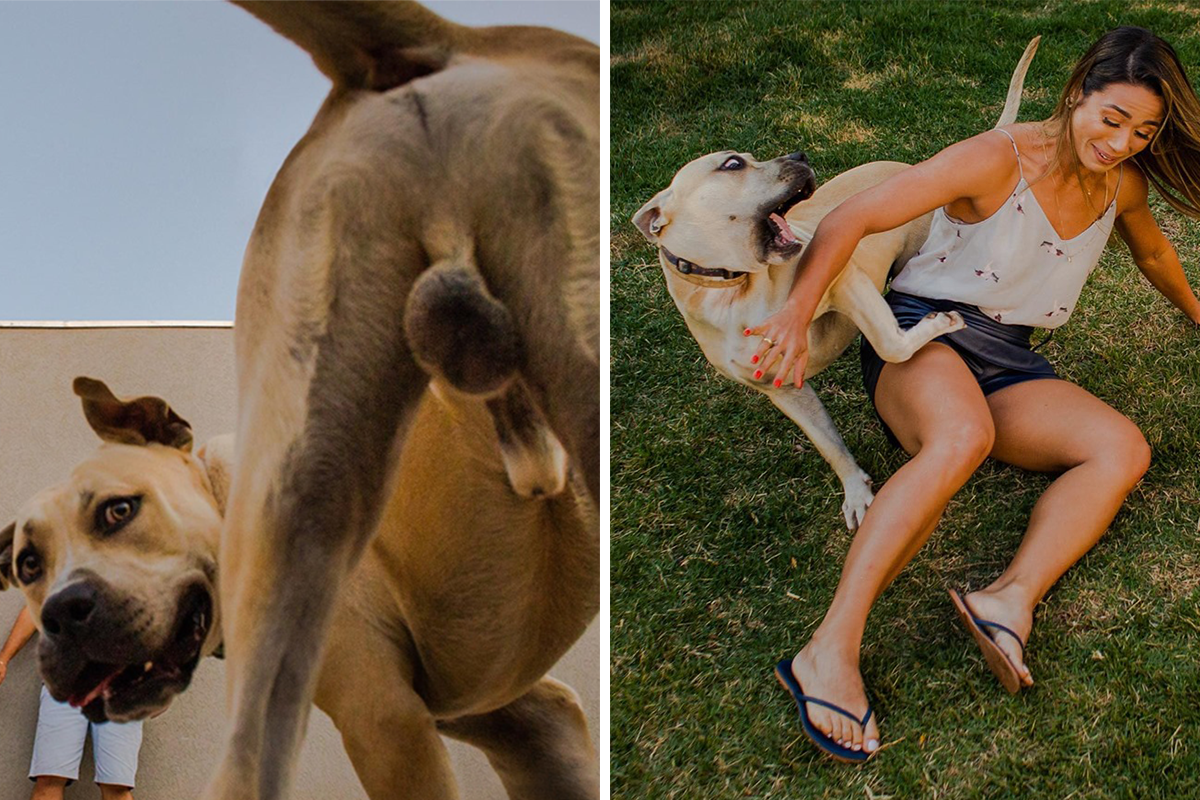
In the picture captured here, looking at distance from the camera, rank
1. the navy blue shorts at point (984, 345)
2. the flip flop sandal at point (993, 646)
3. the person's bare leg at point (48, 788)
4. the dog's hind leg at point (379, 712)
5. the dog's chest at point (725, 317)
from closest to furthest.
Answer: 1. the person's bare leg at point (48, 788)
2. the dog's hind leg at point (379, 712)
3. the flip flop sandal at point (993, 646)
4. the dog's chest at point (725, 317)
5. the navy blue shorts at point (984, 345)

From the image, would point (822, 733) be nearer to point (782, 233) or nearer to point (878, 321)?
point (878, 321)

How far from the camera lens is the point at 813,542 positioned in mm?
2240

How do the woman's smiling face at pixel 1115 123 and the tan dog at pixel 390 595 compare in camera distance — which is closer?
the tan dog at pixel 390 595

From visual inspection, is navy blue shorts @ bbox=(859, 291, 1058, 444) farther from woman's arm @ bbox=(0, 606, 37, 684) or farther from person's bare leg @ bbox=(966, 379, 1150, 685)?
woman's arm @ bbox=(0, 606, 37, 684)

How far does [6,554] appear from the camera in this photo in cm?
168

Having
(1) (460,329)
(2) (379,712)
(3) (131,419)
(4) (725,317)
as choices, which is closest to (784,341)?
(4) (725,317)

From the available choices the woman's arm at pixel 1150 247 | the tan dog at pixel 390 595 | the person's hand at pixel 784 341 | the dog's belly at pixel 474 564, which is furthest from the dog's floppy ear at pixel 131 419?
the woman's arm at pixel 1150 247

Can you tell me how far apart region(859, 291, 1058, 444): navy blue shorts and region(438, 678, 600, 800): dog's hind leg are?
889 mm

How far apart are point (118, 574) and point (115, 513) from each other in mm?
97

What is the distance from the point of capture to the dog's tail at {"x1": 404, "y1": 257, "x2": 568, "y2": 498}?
68.1 inches

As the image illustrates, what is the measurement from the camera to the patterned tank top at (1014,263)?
204 centimetres

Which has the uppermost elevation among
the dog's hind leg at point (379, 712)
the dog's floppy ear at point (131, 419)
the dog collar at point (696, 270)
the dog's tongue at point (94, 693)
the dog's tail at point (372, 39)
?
the dog's tail at point (372, 39)

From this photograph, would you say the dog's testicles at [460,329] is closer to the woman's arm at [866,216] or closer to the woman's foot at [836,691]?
the woman's arm at [866,216]

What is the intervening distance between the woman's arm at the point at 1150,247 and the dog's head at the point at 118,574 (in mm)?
1809
